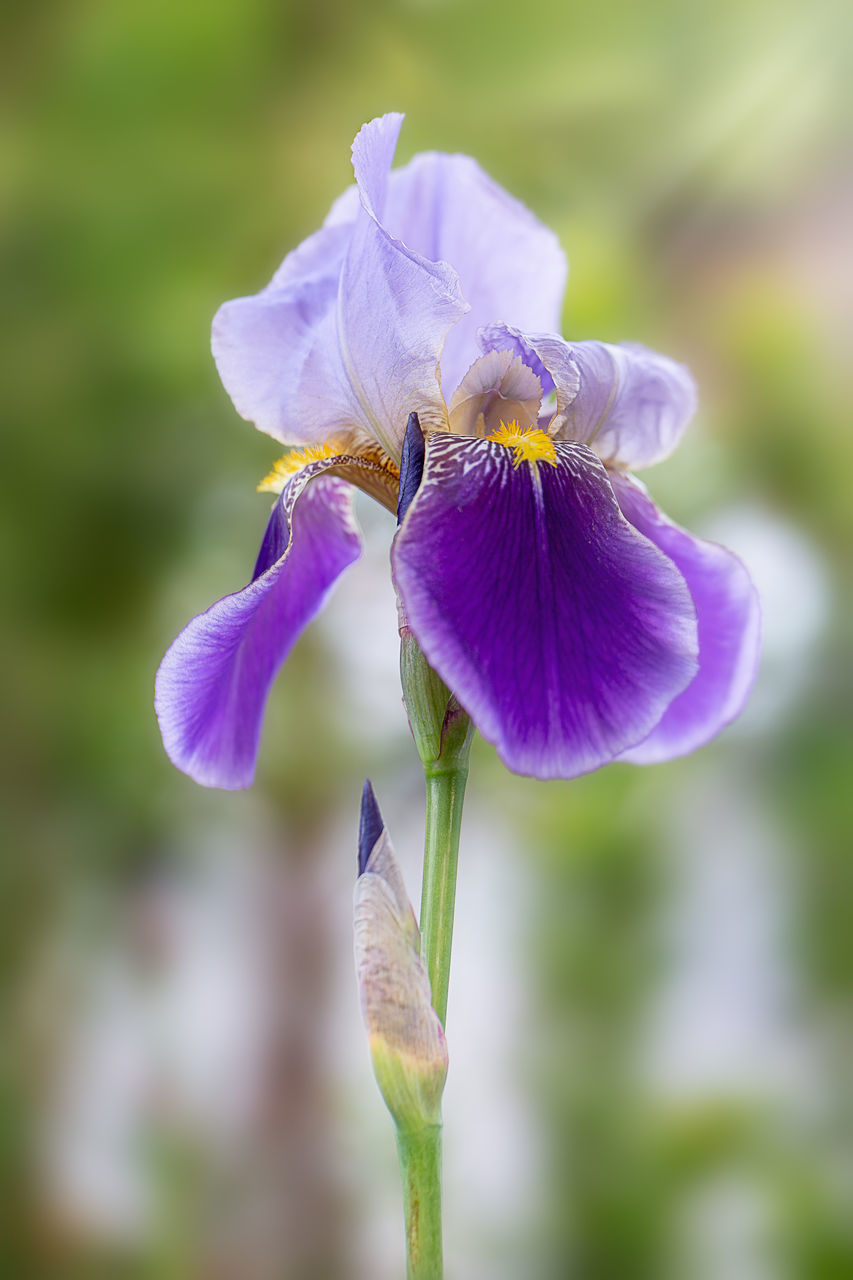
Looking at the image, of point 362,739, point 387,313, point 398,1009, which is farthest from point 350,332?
point 362,739

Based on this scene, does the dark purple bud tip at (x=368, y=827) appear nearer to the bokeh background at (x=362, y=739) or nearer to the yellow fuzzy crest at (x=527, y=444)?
the yellow fuzzy crest at (x=527, y=444)

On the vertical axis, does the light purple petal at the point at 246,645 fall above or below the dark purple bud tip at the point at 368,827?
above

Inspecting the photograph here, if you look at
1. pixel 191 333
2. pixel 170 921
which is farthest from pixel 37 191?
pixel 170 921

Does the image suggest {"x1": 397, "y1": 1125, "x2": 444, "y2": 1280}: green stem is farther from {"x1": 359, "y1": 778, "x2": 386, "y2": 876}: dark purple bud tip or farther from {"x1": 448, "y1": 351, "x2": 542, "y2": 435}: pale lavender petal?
{"x1": 448, "y1": 351, "x2": 542, "y2": 435}: pale lavender petal

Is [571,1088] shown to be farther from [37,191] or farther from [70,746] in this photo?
[37,191]

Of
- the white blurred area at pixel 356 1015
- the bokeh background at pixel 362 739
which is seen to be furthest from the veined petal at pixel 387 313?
the bokeh background at pixel 362 739

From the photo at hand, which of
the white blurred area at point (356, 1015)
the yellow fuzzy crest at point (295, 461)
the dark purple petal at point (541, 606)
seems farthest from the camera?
the white blurred area at point (356, 1015)
